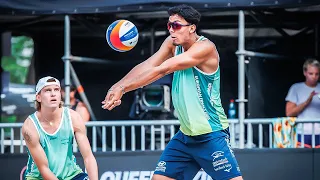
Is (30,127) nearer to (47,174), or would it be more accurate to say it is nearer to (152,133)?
(47,174)

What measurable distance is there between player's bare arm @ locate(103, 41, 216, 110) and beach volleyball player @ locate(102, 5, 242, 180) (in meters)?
0.01

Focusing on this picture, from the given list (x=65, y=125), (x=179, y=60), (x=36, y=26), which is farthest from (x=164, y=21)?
(x=179, y=60)

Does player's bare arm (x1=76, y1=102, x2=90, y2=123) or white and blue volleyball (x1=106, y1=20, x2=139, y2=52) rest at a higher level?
white and blue volleyball (x1=106, y1=20, x2=139, y2=52)

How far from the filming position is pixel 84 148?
25.5 feet

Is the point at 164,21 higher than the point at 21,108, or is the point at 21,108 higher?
the point at 164,21

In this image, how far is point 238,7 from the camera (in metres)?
9.66

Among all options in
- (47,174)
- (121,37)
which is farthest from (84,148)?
(121,37)

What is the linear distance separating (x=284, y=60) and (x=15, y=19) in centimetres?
358

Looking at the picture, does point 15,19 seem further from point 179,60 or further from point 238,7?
point 179,60

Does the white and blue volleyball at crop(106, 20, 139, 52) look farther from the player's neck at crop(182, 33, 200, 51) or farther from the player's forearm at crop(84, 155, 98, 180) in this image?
the player's forearm at crop(84, 155, 98, 180)

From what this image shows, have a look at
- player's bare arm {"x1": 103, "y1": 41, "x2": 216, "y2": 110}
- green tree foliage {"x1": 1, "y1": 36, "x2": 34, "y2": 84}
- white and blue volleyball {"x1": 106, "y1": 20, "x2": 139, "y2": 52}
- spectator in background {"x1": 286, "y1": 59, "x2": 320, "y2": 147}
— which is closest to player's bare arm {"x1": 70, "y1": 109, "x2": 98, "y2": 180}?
white and blue volleyball {"x1": 106, "y1": 20, "x2": 139, "y2": 52}

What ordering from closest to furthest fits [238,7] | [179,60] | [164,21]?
[179,60] → [238,7] → [164,21]

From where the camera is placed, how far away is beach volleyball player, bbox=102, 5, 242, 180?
7.30 m

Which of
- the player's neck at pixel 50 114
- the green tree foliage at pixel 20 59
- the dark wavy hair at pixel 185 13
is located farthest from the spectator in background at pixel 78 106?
the dark wavy hair at pixel 185 13
